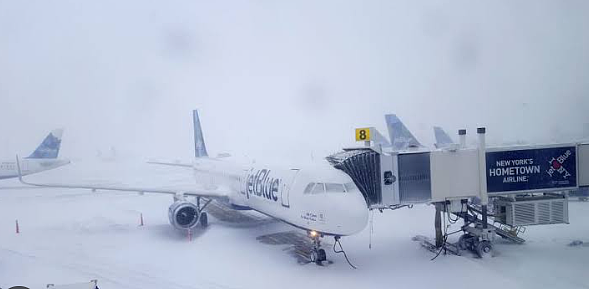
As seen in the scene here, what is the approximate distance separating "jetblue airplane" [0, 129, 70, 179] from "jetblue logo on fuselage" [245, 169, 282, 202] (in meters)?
22.4

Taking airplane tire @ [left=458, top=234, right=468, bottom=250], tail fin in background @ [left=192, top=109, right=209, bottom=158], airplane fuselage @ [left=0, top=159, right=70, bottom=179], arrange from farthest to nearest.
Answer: airplane fuselage @ [left=0, top=159, right=70, bottom=179] → tail fin in background @ [left=192, top=109, right=209, bottom=158] → airplane tire @ [left=458, top=234, right=468, bottom=250]

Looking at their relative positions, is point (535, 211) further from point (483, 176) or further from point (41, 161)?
point (41, 161)

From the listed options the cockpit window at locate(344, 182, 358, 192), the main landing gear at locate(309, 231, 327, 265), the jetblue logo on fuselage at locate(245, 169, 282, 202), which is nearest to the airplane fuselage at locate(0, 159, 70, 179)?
the jetblue logo on fuselage at locate(245, 169, 282, 202)

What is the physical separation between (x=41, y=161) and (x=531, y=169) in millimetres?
32833

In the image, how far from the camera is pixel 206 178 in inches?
939

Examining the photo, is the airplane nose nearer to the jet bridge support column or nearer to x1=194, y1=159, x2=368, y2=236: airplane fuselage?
x1=194, y1=159, x2=368, y2=236: airplane fuselage

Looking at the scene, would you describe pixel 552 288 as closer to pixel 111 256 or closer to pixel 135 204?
pixel 111 256

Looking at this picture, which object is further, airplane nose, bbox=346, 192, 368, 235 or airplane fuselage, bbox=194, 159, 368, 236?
airplane fuselage, bbox=194, 159, 368, 236

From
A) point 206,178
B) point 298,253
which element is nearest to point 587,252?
point 298,253

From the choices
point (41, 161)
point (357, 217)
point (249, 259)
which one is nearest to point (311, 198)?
point (357, 217)

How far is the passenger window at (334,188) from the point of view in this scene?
454 inches

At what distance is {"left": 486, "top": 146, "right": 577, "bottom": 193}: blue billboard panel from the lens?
13141mm

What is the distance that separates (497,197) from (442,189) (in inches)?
94.9

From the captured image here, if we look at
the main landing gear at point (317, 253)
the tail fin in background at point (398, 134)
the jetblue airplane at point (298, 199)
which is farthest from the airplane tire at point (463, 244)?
the tail fin in background at point (398, 134)
